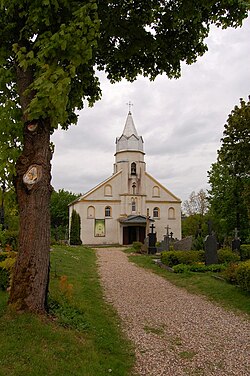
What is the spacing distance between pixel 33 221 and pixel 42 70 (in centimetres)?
242

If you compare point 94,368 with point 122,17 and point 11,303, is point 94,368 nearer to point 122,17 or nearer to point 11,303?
point 11,303

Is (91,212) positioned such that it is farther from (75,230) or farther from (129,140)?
(129,140)

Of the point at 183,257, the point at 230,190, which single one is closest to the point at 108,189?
the point at 230,190

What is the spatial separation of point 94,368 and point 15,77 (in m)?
4.92

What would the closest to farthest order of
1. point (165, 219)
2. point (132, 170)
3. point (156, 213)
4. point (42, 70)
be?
point (42, 70), point (132, 170), point (165, 219), point (156, 213)

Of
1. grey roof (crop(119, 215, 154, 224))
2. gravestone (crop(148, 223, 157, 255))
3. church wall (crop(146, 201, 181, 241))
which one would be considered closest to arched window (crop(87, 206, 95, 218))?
grey roof (crop(119, 215, 154, 224))

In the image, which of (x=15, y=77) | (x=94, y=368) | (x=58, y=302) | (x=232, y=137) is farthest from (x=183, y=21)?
(x=232, y=137)

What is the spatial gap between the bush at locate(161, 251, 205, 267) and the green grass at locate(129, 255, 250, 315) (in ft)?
4.76

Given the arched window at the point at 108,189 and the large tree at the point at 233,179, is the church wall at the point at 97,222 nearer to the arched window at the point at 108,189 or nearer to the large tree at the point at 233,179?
the arched window at the point at 108,189

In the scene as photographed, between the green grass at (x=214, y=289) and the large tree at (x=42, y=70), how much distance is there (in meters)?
5.08

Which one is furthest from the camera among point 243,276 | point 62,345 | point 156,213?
point 156,213

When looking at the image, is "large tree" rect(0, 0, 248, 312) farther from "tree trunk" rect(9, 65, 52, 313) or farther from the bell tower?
the bell tower

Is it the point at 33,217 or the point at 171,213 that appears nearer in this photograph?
the point at 33,217

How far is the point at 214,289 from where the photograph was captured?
35.6ft
